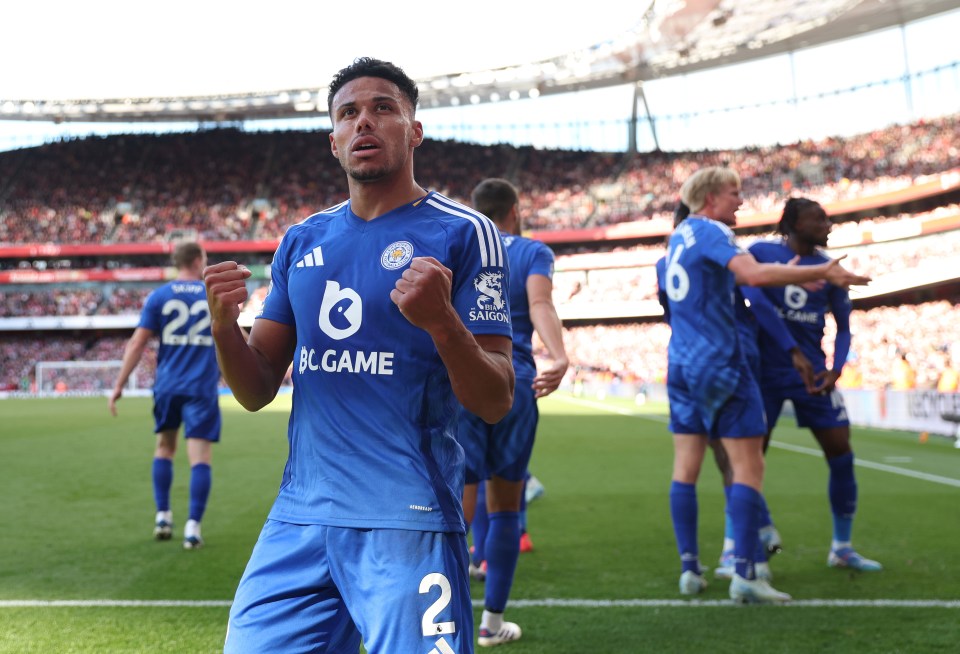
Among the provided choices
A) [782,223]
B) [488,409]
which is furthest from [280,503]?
[782,223]

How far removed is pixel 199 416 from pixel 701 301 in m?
3.63

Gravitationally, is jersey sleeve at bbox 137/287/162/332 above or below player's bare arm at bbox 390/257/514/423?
above

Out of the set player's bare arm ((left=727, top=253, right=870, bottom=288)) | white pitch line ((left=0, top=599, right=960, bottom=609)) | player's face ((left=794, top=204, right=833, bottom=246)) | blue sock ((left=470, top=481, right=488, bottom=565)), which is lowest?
white pitch line ((left=0, top=599, right=960, bottom=609))

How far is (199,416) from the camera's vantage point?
6.18 m

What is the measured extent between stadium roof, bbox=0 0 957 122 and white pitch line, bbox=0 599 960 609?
3204 cm

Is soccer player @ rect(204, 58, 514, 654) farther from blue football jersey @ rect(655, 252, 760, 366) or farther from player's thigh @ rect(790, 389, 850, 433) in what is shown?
player's thigh @ rect(790, 389, 850, 433)

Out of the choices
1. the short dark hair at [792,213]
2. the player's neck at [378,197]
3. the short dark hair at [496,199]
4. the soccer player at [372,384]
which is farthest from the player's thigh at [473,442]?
the short dark hair at [792,213]

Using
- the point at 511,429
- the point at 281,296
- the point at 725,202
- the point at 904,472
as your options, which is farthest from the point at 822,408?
the point at 904,472

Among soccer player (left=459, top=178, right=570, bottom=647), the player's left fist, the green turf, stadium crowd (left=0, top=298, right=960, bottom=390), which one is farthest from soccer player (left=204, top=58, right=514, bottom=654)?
stadium crowd (left=0, top=298, right=960, bottom=390)

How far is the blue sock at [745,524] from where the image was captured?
4.32 meters

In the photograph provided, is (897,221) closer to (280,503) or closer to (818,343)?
(818,343)

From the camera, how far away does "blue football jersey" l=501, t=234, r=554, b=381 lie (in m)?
4.02

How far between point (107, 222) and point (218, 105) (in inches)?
477

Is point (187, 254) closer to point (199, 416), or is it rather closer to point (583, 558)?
point (199, 416)
